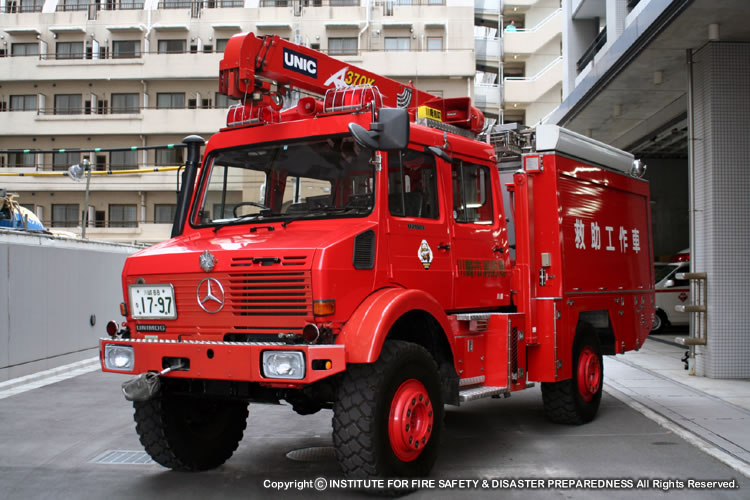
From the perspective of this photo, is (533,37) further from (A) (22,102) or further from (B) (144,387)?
(B) (144,387)

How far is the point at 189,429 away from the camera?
6355 millimetres

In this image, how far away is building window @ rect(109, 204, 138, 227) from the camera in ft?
144

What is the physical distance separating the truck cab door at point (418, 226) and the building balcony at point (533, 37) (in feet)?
138

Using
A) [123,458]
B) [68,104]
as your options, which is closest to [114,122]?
[68,104]

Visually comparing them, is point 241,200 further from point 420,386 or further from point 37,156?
point 37,156

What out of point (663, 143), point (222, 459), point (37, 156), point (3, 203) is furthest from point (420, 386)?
point (37, 156)

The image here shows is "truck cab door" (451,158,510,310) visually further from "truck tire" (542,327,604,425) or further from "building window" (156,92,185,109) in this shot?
"building window" (156,92,185,109)

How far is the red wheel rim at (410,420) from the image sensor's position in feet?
17.8

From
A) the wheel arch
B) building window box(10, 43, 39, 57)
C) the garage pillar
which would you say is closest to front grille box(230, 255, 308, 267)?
the wheel arch

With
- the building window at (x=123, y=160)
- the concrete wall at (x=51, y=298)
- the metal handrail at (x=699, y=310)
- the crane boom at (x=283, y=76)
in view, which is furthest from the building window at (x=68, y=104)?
the crane boom at (x=283, y=76)

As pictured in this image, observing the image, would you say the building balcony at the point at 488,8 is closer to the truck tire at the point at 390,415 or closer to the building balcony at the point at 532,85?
the building balcony at the point at 532,85

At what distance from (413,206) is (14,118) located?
147 feet

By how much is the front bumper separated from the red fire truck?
14 mm

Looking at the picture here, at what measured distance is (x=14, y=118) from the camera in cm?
4453
